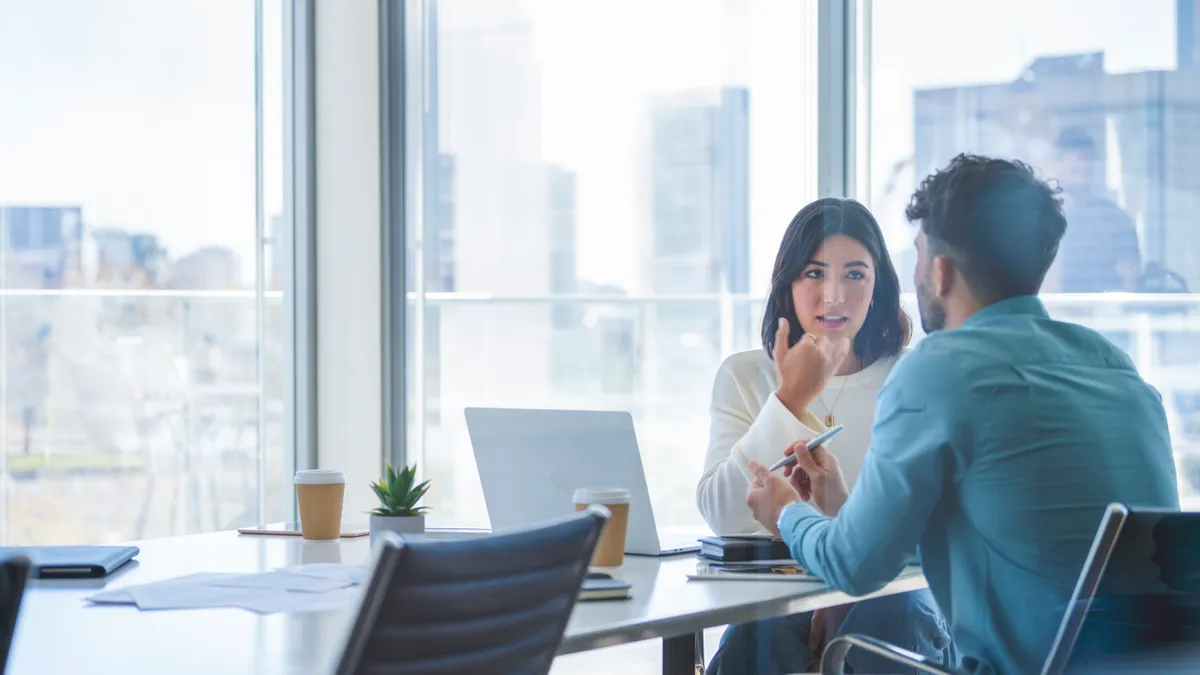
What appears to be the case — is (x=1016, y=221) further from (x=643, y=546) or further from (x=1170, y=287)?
(x=1170, y=287)

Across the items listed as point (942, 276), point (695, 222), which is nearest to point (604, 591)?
point (942, 276)

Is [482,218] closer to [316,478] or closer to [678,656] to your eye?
[316,478]

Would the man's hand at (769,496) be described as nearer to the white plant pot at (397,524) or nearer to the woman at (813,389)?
the woman at (813,389)

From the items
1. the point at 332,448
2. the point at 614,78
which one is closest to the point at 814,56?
the point at 614,78

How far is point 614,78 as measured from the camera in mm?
3957

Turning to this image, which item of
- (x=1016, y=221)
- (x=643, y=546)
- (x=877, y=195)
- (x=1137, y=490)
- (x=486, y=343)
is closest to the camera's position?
(x=1137, y=490)

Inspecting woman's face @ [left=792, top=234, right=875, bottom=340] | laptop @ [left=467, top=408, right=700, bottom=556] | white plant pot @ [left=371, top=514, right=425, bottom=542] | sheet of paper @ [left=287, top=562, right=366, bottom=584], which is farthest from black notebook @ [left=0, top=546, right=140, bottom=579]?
woman's face @ [left=792, top=234, right=875, bottom=340]

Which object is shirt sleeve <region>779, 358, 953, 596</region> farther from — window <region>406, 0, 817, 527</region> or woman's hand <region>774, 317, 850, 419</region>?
window <region>406, 0, 817, 527</region>

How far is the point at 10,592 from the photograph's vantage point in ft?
3.28

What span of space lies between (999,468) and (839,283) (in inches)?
42.1

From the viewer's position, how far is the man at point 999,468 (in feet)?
5.24

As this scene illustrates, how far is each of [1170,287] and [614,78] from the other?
1834 millimetres

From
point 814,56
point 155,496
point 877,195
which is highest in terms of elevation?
point 814,56

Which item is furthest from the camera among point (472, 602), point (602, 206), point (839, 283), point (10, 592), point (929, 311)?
point (602, 206)
